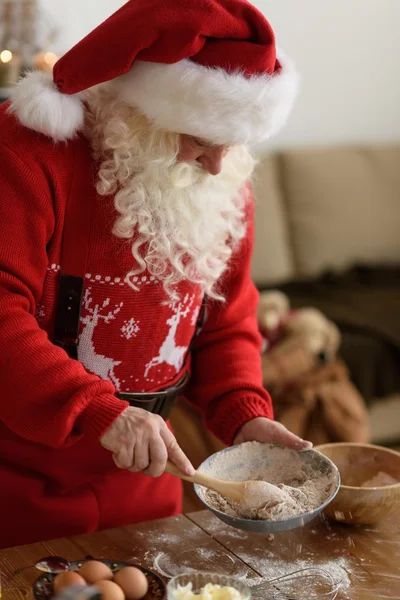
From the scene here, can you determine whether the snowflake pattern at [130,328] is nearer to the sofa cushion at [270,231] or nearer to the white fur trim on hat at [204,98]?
the white fur trim on hat at [204,98]

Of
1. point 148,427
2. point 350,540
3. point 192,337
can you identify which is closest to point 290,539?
point 350,540

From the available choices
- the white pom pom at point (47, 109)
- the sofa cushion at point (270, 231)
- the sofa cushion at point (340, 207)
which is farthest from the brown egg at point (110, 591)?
the sofa cushion at point (340, 207)

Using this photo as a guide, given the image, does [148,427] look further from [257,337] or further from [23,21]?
[23,21]

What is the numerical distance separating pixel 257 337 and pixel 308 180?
6.91 feet

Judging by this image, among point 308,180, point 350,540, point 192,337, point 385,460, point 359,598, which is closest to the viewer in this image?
point 359,598

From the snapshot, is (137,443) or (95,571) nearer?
(95,571)

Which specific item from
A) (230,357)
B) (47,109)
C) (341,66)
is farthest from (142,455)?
(341,66)

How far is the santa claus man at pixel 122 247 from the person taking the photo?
1.17 metres

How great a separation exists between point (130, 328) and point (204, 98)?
0.39 metres

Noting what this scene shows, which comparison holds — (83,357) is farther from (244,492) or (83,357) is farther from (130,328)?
(244,492)

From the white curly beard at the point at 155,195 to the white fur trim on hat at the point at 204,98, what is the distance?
48 millimetres

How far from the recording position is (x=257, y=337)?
62.1 inches

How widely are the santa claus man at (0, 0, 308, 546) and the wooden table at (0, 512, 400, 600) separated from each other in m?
0.12

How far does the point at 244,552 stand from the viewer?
4.03 ft
